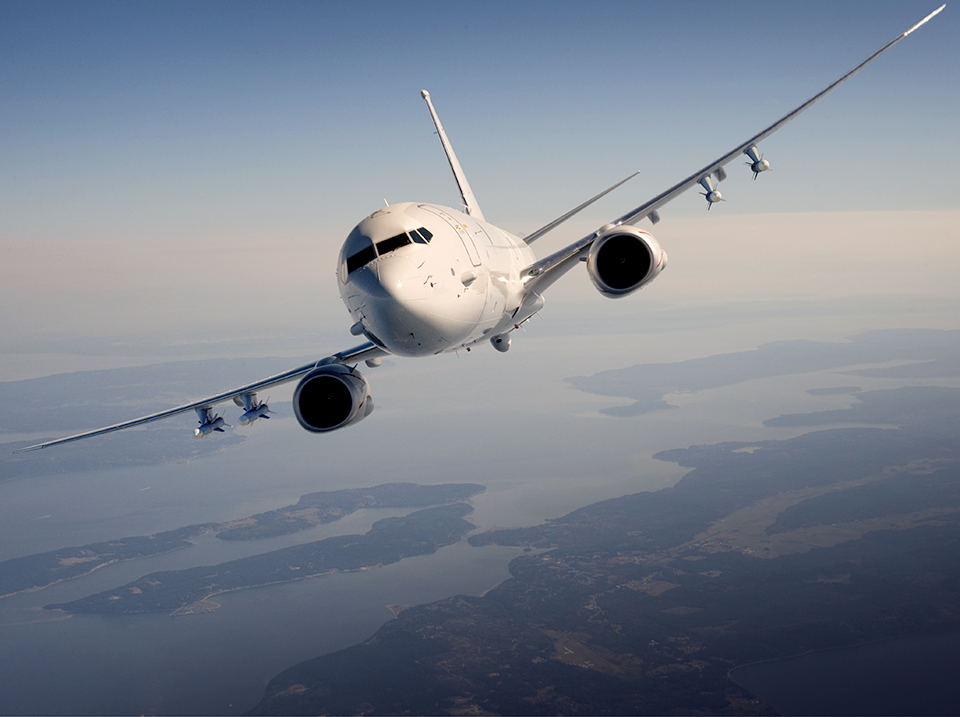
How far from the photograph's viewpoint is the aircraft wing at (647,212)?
1809 cm

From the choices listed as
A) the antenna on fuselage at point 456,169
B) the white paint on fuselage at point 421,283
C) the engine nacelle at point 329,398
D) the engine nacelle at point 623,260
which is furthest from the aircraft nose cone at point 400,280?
the antenna on fuselage at point 456,169

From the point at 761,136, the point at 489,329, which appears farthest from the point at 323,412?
the point at 761,136

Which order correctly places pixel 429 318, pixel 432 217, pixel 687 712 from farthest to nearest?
pixel 687 712
pixel 432 217
pixel 429 318

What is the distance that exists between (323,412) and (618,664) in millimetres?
195338

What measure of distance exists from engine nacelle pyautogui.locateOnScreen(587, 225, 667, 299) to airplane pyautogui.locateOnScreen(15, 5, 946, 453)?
0.09 ft

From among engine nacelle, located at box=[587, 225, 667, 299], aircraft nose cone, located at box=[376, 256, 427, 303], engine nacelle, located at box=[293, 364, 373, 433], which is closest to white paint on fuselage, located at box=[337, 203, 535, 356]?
aircraft nose cone, located at box=[376, 256, 427, 303]

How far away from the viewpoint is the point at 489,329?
59.8 feet

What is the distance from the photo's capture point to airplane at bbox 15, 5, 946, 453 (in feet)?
43.4

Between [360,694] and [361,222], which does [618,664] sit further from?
[361,222]

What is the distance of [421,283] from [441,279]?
83cm

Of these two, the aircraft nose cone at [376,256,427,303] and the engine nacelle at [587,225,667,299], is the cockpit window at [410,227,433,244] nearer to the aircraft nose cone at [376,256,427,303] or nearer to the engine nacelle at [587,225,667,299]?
the aircraft nose cone at [376,256,427,303]

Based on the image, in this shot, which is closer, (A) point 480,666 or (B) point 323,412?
(B) point 323,412

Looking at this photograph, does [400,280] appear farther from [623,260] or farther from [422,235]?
[623,260]

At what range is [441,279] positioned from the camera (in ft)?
45.8
